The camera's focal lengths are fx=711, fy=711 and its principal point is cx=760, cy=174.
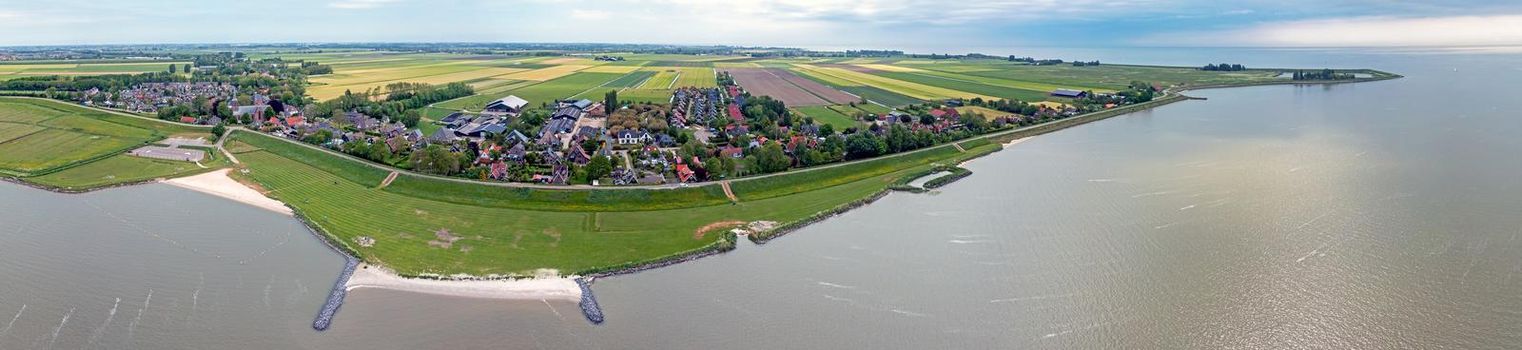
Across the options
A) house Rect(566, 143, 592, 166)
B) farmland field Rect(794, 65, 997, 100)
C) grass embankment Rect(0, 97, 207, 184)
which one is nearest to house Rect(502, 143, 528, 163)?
house Rect(566, 143, 592, 166)

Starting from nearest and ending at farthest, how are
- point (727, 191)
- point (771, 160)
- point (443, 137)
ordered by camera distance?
point (727, 191) → point (771, 160) → point (443, 137)

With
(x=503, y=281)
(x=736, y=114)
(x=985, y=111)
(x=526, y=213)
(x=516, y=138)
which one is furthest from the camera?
(x=985, y=111)

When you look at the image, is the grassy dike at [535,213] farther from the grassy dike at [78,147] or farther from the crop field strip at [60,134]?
the crop field strip at [60,134]

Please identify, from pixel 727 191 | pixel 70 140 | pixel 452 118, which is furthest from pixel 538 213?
pixel 70 140

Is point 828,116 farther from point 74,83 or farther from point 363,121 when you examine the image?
point 74,83

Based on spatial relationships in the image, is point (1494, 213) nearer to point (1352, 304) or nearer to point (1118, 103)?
point (1352, 304)

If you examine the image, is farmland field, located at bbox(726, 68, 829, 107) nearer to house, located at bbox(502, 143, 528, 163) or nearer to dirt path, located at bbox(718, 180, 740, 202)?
house, located at bbox(502, 143, 528, 163)
